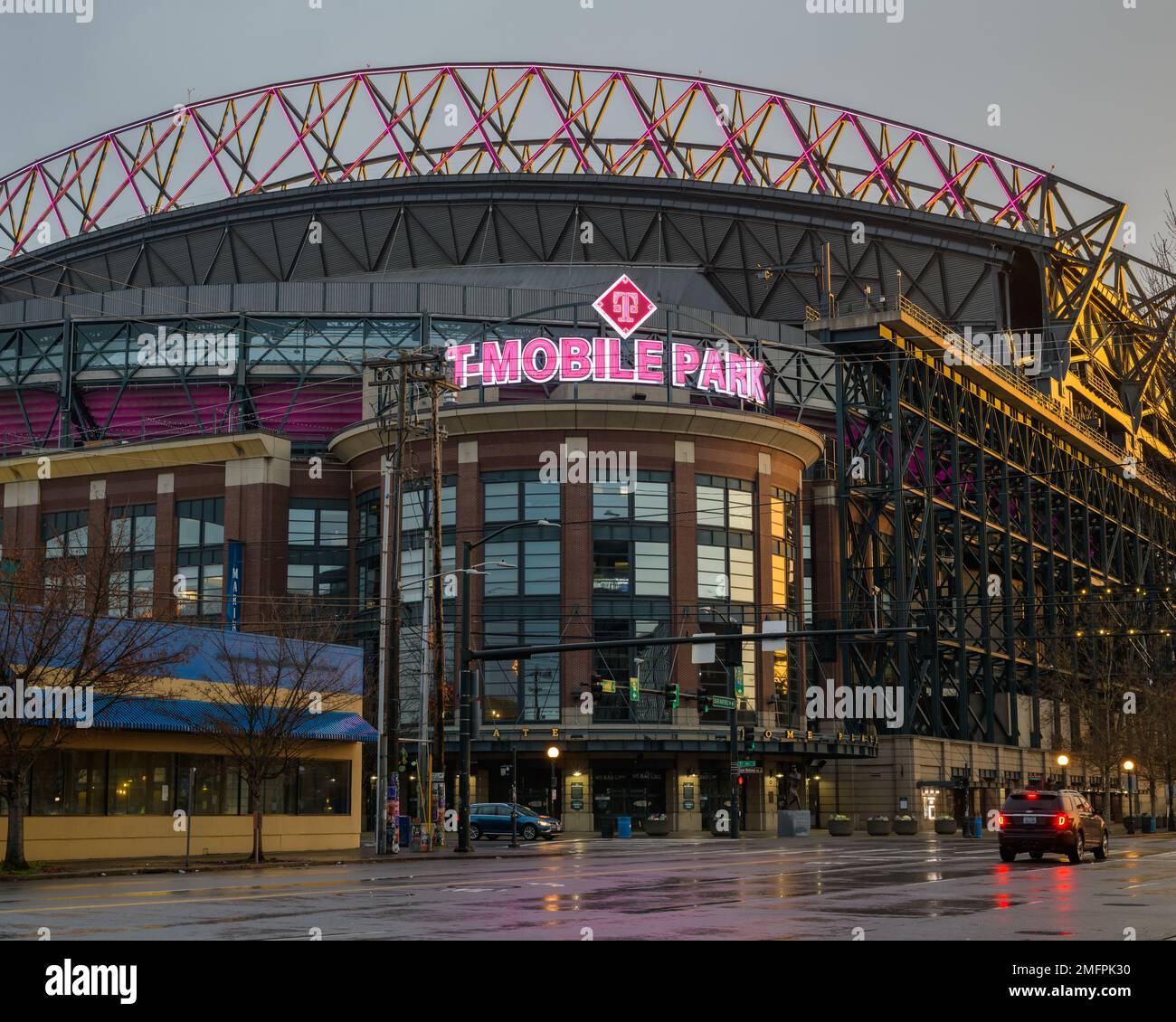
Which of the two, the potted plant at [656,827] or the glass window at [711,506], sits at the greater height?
the glass window at [711,506]

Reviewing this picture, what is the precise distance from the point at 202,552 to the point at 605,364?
23.5m

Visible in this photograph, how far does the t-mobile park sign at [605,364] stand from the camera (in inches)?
3002

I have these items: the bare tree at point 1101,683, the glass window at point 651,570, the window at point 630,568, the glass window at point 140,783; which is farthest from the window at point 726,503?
the glass window at point 140,783

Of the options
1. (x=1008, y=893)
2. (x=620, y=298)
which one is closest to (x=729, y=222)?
(x=620, y=298)

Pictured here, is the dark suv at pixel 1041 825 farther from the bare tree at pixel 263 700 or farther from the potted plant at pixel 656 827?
the potted plant at pixel 656 827

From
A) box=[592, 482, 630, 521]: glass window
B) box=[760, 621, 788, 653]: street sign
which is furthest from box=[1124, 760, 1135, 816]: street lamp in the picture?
box=[592, 482, 630, 521]: glass window

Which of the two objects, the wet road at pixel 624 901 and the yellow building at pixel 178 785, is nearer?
the wet road at pixel 624 901

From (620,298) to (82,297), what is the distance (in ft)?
153

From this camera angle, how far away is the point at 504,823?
6331 centimetres

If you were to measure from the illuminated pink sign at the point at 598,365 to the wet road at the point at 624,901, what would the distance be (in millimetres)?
38034

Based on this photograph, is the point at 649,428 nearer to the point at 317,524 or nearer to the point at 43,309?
the point at 317,524

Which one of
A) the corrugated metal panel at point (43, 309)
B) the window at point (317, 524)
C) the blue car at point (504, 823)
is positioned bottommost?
the blue car at point (504, 823)
